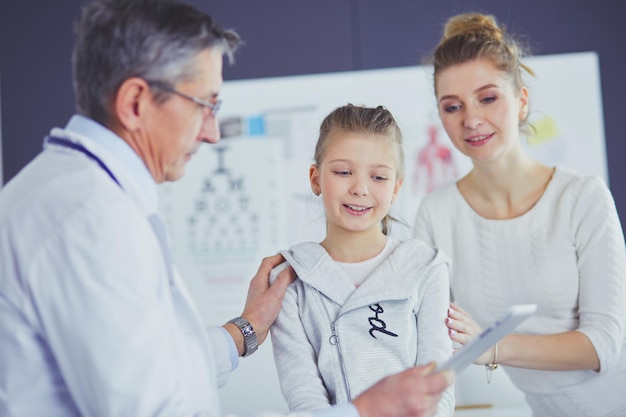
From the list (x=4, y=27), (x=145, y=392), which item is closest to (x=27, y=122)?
(x=4, y=27)

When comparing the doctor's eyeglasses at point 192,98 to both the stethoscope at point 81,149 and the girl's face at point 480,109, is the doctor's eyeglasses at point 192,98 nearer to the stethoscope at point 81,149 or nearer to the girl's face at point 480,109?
the stethoscope at point 81,149

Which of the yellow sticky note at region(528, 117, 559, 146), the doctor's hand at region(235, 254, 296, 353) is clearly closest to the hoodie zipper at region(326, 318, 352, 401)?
the doctor's hand at region(235, 254, 296, 353)

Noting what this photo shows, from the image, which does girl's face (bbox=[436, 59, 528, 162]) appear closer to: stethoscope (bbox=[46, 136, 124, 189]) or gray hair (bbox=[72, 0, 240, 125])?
gray hair (bbox=[72, 0, 240, 125])

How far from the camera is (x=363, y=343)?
1587 mm

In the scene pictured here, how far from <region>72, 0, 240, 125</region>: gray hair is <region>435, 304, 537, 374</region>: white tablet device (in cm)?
60

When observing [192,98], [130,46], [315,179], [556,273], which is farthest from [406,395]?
[556,273]

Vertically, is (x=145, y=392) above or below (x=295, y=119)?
below

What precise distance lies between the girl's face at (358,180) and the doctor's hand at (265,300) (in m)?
0.17

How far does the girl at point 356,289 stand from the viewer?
5.17ft

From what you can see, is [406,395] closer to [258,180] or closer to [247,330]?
[247,330]

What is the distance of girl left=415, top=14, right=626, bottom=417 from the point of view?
186cm

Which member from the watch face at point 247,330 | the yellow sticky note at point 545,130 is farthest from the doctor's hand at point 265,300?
the yellow sticky note at point 545,130

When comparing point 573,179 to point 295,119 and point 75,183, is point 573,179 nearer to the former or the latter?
point 75,183

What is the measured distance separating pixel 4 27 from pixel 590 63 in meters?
3.03
